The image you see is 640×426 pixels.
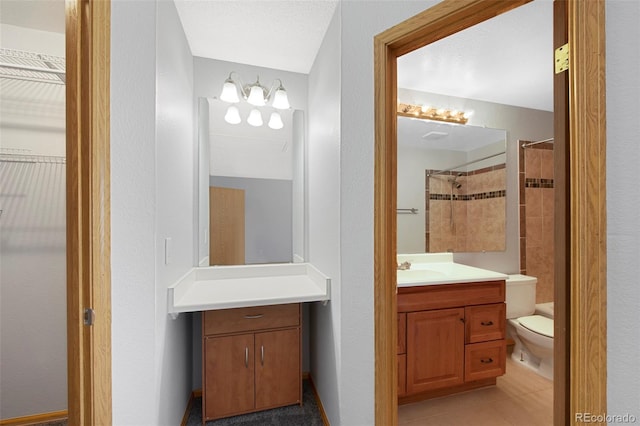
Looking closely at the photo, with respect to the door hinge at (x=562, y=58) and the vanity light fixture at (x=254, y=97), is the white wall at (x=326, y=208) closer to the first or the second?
the vanity light fixture at (x=254, y=97)

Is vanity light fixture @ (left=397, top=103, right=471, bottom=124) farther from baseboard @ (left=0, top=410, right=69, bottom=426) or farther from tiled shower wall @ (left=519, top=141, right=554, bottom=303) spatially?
baseboard @ (left=0, top=410, right=69, bottom=426)

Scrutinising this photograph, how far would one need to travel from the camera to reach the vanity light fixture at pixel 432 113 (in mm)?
2236

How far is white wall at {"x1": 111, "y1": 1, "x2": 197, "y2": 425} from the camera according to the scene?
102 centimetres

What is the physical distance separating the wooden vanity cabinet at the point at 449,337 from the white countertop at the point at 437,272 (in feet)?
0.16

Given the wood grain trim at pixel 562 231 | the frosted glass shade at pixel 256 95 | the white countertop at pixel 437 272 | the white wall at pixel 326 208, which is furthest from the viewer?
the frosted glass shade at pixel 256 95

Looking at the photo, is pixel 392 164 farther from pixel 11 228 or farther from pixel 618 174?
pixel 11 228

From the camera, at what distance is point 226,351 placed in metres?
1.58

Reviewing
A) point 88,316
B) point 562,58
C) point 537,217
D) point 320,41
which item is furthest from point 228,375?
point 537,217

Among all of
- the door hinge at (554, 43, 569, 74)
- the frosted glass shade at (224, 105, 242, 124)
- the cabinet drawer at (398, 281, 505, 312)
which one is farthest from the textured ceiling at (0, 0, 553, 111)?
the cabinet drawer at (398, 281, 505, 312)

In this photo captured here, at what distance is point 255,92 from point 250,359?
1.85 m

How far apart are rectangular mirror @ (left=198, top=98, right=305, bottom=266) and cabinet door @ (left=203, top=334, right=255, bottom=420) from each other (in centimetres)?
60

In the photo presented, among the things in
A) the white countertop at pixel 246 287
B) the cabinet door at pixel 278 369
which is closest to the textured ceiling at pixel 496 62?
the white countertop at pixel 246 287

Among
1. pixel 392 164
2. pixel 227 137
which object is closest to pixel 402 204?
pixel 392 164

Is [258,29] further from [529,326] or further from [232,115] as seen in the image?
[529,326]
